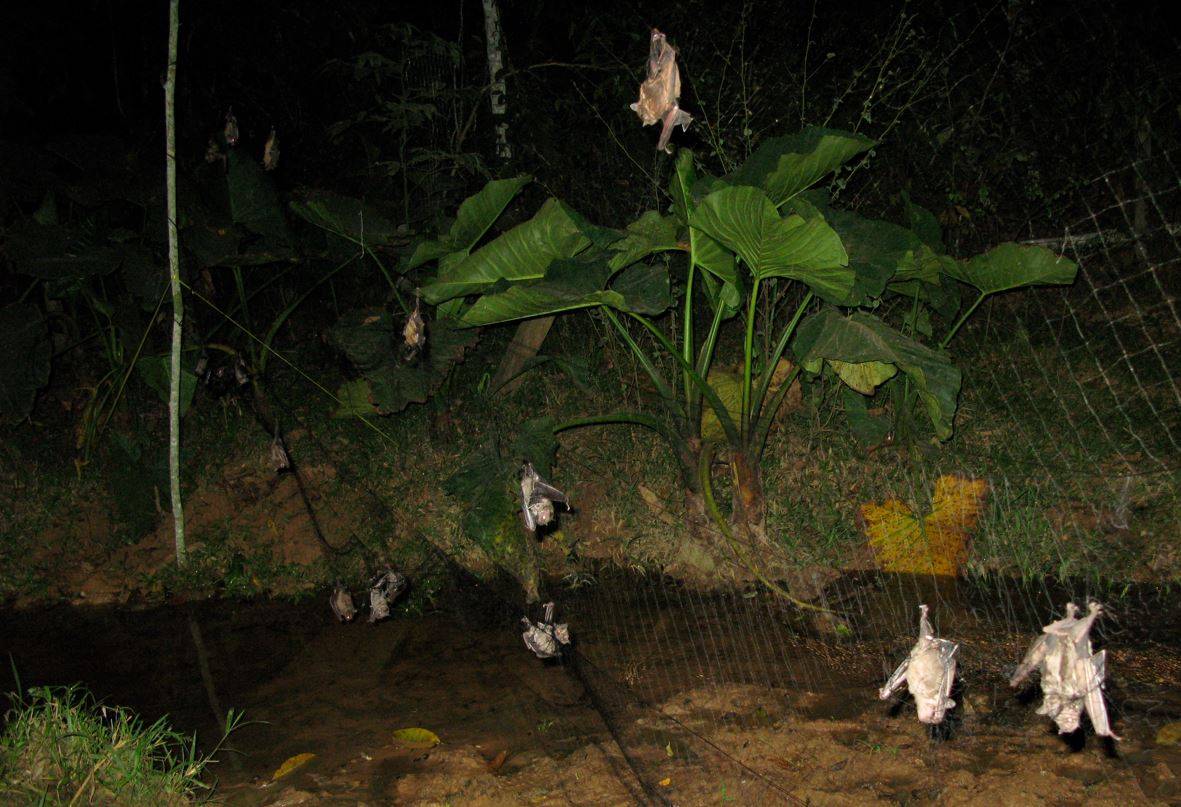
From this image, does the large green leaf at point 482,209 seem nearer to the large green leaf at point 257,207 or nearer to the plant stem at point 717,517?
the large green leaf at point 257,207

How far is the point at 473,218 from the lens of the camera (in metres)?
3.58

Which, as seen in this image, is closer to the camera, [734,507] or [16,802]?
[16,802]

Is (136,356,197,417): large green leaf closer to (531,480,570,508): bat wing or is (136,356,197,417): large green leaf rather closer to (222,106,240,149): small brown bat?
(222,106,240,149): small brown bat

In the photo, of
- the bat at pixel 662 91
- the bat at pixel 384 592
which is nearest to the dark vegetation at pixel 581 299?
the bat at pixel 384 592

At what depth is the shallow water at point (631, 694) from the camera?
2084 millimetres

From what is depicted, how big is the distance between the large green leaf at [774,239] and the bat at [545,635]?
4.25ft

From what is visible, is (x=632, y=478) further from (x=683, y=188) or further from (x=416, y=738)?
(x=416, y=738)

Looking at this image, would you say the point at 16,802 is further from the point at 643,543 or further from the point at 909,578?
the point at 909,578

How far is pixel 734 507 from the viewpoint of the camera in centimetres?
351

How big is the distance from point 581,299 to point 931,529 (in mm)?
1599

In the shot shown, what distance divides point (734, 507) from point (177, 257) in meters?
2.58

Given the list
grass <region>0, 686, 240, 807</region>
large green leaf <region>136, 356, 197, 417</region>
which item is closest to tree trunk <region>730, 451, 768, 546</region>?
grass <region>0, 686, 240, 807</region>

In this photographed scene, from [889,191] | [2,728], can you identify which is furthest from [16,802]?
[889,191]

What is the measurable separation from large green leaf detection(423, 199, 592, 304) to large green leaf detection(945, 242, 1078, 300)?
141 centimetres
